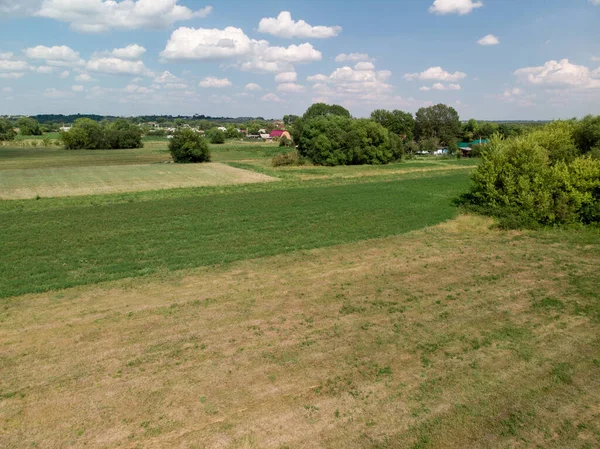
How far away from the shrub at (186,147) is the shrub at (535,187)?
50.7 m

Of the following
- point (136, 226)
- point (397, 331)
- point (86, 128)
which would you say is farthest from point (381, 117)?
point (397, 331)

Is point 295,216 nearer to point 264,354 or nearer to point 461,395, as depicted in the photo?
point 264,354

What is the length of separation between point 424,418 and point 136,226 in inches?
884

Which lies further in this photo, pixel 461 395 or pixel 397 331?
pixel 397 331

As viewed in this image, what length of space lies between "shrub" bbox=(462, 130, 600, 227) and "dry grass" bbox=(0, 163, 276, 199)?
28082 mm

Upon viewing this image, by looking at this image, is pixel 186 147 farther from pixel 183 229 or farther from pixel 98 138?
pixel 183 229

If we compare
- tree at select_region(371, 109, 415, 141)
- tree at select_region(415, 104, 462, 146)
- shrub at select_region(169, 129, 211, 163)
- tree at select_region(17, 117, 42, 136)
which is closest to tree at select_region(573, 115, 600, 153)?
shrub at select_region(169, 129, 211, 163)

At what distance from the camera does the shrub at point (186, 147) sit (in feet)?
229

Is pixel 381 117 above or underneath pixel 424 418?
above

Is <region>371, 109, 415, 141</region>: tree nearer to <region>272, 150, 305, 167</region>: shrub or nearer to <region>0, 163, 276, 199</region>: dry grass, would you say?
<region>272, 150, 305, 167</region>: shrub

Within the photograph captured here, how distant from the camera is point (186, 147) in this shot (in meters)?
69.6

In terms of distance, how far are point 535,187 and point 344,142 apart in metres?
44.5

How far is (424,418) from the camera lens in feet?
30.6

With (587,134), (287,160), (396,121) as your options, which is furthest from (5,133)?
(587,134)
